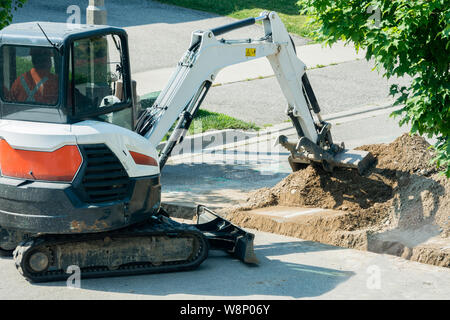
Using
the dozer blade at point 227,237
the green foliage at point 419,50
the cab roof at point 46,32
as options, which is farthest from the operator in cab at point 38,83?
the green foliage at point 419,50

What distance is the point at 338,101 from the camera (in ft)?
53.8

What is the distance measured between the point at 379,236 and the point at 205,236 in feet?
6.82

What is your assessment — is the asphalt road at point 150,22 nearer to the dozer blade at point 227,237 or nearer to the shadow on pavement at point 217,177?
the shadow on pavement at point 217,177

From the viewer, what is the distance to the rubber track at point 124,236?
748 cm

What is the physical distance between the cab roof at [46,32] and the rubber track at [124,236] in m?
1.95

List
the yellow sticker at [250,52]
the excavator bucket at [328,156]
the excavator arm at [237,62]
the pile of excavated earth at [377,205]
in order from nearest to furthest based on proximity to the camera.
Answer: the excavator arm at [237,62], the pile of excavated earth at [377,205], the yellow sticker at [250,52], the excavator bucket at [328,156]

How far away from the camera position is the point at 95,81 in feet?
25.3

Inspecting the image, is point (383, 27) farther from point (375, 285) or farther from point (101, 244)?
point (101, 244)

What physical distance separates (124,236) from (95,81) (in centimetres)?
163

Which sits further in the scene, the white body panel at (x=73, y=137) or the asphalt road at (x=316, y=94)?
the asphalt road at (x=316, y=94)

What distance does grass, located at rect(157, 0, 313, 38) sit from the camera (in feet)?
76.5

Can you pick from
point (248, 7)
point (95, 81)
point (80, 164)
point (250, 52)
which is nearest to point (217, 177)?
point (250, 52)

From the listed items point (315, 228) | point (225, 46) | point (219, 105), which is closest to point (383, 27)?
point (225, 46)

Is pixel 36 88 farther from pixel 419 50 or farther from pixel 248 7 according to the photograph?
pixel 248 7
